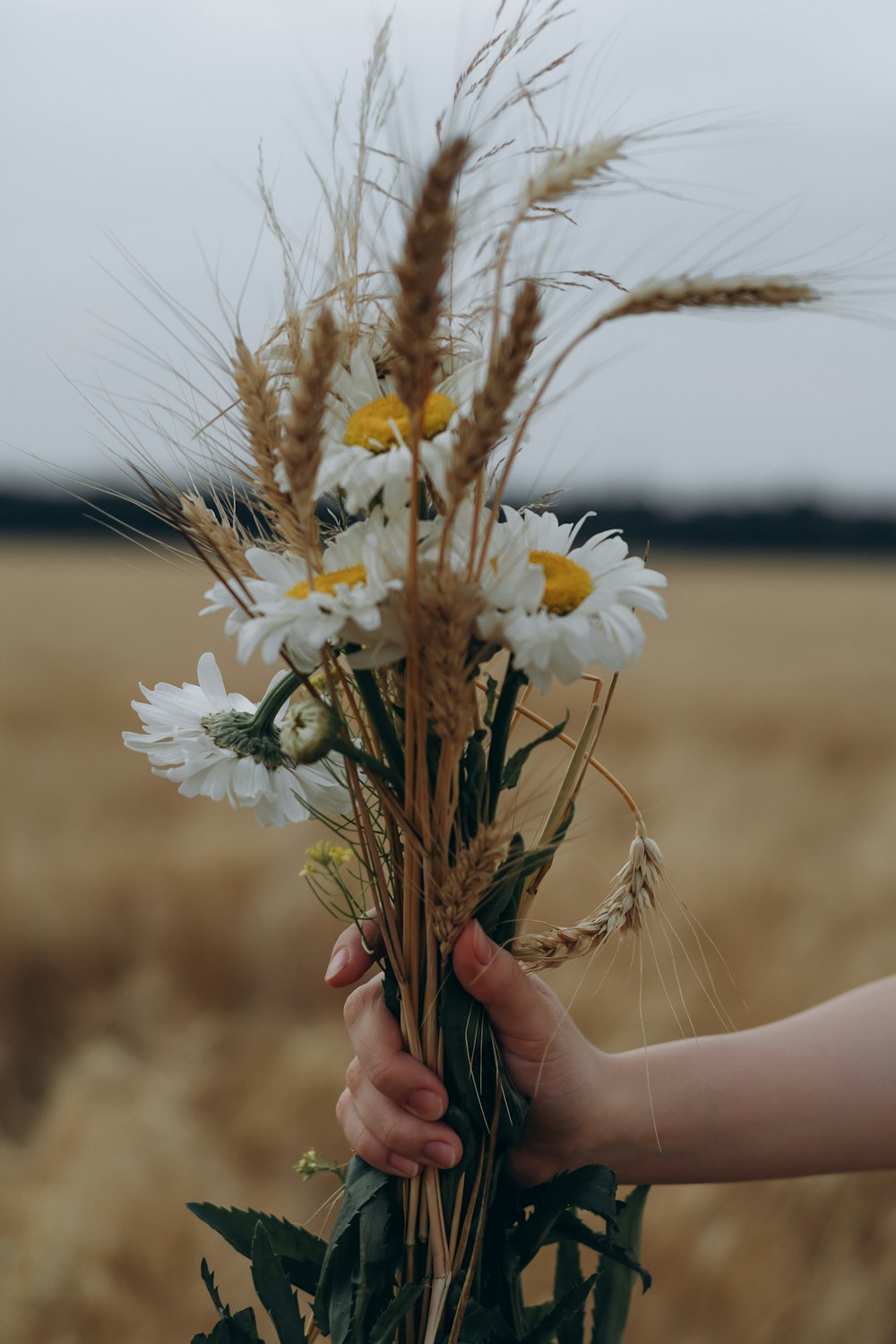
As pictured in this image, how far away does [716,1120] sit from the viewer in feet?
2.87

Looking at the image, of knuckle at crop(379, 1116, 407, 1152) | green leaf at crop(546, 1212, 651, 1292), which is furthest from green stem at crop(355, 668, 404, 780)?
green leaf at crop(546, 1212, 651, 1292)

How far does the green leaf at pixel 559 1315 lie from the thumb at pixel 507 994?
0.13 meters

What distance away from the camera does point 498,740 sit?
58 centimetres

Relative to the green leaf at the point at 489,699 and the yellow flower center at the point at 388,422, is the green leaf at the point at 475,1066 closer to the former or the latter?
the green leaf at the point at 489,699

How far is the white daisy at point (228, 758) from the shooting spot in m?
0.59

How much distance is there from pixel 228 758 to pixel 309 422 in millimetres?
217

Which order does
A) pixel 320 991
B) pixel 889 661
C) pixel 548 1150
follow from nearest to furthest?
1. pixel 548 1150
2. pixel 320 991
3. pixel 889 661

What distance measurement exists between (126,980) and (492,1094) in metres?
2.60

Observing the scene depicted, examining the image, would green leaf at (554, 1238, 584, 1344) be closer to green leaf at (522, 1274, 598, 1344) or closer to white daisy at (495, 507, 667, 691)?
green leaf at (522, 1274, 598, 1344)

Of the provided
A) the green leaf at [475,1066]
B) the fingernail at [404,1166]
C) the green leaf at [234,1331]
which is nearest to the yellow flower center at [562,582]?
the green leaf at [475,1066]

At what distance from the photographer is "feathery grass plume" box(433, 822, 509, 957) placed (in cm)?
54

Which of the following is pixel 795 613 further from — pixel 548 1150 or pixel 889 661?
pixel 548 1150

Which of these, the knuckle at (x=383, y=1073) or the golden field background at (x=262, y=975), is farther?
the golden field background at (x=262, y=975)

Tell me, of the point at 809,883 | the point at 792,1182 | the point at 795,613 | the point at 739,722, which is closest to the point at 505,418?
the point at 792,1182
